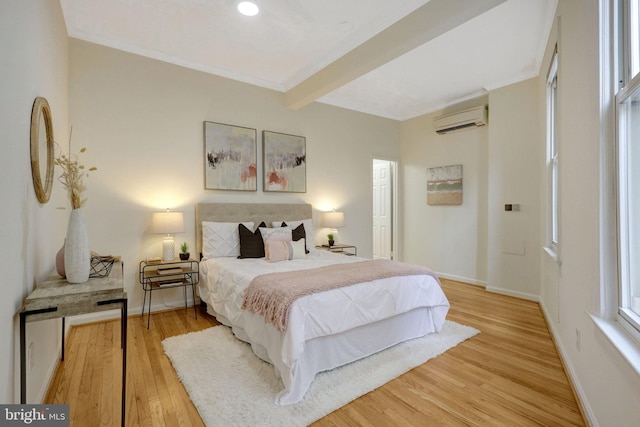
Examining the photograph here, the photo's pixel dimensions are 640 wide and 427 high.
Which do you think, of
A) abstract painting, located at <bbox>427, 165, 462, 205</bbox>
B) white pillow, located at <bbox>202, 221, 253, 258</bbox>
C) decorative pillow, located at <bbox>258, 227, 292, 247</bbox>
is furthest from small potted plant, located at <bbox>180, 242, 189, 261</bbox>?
abstract painting, located at <bbox>427, 165, 462, 205</bbox>

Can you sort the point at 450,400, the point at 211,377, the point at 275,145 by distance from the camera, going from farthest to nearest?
the point at 275,145, the point at 211,377, the point at 450,400

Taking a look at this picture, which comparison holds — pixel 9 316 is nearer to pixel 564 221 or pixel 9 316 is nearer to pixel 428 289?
pixel 428 289

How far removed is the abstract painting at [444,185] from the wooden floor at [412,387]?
8.33ft

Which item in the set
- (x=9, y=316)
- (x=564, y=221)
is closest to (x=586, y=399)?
(x=564, y=221)

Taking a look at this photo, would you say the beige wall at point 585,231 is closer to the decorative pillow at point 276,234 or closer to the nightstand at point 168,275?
the decorative pillow at point 276,234

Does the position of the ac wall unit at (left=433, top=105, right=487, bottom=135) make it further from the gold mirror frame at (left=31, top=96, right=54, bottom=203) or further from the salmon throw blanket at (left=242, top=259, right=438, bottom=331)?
the gold mirror frame at (left=31, top=96, right=54, bottom=203)

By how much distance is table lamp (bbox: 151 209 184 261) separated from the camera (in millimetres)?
3322

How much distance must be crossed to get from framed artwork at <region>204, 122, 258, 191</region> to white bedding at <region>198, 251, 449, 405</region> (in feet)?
4.02

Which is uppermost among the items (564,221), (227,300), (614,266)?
(564,221)

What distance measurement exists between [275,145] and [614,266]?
3851mm

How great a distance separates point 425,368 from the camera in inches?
91.0

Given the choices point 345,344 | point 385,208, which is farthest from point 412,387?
point 385,208

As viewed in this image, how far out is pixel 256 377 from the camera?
2.14 m

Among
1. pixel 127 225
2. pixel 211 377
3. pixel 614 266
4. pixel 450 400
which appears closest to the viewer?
pixel 614 266
